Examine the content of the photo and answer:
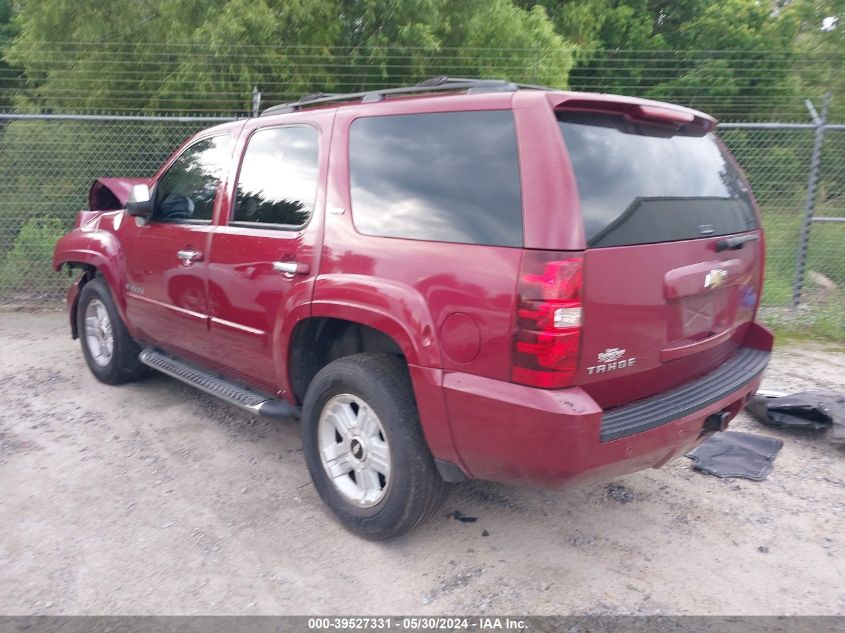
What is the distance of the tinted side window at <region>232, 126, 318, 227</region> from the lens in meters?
3.66

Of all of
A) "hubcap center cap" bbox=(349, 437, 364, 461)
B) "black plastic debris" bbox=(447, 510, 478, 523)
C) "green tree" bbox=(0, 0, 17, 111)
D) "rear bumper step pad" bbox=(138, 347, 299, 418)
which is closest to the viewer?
"hubcap center cap" bbox=(349, 437, 364, 461)

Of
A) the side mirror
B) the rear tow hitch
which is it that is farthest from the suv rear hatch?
the side mirror

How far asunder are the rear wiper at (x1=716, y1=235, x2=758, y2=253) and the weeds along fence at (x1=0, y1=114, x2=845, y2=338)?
489 centimetres

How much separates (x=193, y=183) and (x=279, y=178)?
1004mm

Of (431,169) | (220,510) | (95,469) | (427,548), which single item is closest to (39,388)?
(95,469)

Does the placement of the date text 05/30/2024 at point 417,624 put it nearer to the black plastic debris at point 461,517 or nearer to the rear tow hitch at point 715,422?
the black plastic debris at point 461,517

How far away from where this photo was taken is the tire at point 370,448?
123 inches

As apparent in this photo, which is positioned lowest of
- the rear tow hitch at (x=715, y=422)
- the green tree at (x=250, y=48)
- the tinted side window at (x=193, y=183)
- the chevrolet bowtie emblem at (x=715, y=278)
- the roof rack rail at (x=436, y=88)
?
the rear tow hitch at (x=715, y=422)

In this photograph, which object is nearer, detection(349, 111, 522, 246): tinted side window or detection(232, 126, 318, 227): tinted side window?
detection(349, 111, 522, 246): tinted side window

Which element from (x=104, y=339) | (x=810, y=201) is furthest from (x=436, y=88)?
(x=810, y=201)

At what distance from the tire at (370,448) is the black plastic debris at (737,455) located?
1856 mm

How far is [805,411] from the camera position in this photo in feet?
15.4

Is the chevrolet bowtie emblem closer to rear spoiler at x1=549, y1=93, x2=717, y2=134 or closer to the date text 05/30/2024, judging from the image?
rear spoiler at x1=549, y1=93, x2=717, y2=134

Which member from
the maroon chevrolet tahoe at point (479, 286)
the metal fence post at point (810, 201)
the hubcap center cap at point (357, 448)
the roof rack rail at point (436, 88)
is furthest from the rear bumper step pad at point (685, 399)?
the metal fence post at point (810, 201)
